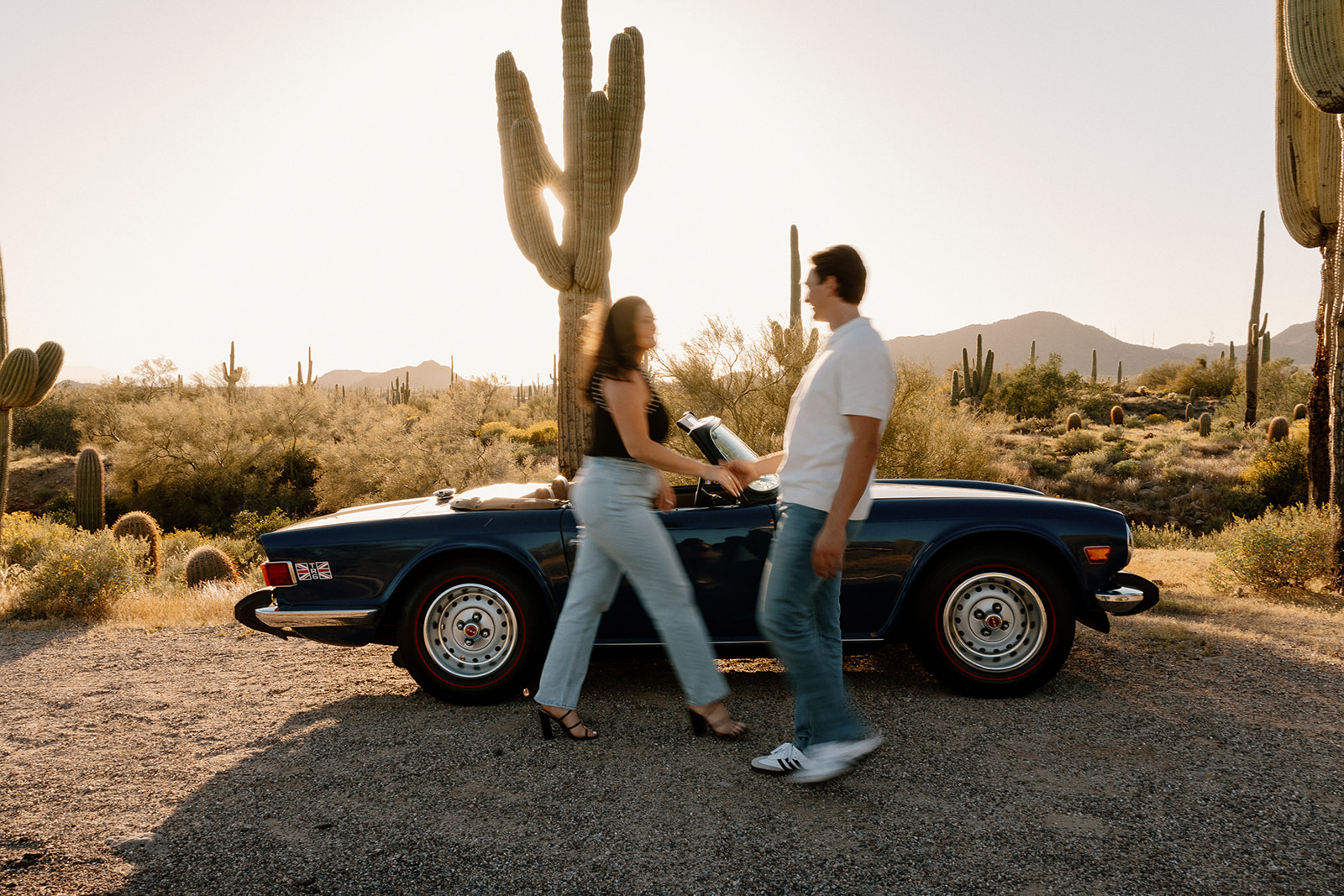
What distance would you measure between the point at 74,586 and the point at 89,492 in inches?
440

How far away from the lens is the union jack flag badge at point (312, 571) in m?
4.11

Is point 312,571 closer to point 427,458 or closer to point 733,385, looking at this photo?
point 733,385

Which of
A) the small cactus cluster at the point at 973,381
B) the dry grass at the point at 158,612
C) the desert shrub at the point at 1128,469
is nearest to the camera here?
the dry grass at the point at 158,612

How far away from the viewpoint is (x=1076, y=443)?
2667 cm

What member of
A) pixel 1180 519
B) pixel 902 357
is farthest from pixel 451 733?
pixel 1180 519

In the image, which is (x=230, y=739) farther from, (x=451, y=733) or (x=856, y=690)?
(x=856, y=690)

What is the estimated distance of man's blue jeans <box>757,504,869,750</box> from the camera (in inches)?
113

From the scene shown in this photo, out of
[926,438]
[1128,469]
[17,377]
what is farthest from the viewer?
[1128,469]

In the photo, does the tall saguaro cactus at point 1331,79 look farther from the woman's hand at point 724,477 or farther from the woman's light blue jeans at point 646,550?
the woman's light blue jeans at point 646,550

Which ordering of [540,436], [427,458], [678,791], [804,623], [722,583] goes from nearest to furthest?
[804,623], [678,791], [722,583], [427,458], [540,436]

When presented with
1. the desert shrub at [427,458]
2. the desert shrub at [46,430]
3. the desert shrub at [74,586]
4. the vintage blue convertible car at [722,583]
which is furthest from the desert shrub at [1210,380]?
the desert shrub at [46,430]

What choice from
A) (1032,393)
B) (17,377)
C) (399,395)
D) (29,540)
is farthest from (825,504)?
(399,395)

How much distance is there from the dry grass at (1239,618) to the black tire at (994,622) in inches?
65.2

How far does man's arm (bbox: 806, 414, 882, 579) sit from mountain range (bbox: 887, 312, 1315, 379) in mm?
145358
